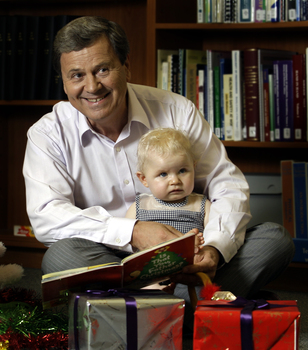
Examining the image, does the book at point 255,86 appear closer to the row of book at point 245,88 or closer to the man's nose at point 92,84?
the row of book at point 245,88

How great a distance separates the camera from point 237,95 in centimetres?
184

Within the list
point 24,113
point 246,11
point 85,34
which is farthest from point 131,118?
point 24,113

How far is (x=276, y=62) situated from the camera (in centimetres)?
180

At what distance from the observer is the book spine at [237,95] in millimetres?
1832

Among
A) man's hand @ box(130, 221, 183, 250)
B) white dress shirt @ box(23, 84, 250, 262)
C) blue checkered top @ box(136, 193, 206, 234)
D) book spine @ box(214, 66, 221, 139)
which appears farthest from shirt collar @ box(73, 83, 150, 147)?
book spine @ box(214, 66, 221, 139)

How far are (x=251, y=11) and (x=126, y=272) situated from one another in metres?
1.32

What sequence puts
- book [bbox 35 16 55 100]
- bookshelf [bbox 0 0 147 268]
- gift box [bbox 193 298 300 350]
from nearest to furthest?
gift box [bbox 193 298 300 350], book [bbox 35 16 55 100], bookshelf [bbox 0 0 147 268]

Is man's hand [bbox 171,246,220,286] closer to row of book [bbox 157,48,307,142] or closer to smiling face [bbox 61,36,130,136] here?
smiling face [bbox 61,36,130,136]

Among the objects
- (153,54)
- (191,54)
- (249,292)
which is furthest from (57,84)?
(249,292)

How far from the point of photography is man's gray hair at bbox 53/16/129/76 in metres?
1.29

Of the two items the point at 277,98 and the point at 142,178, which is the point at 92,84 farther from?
the point at 277,98

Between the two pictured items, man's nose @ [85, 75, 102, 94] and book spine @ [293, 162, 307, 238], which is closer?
man's nose @ [85, 75, 102, 94]

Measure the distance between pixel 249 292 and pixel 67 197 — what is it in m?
0.61

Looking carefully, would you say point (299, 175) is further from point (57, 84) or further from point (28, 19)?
point (28, 19)
